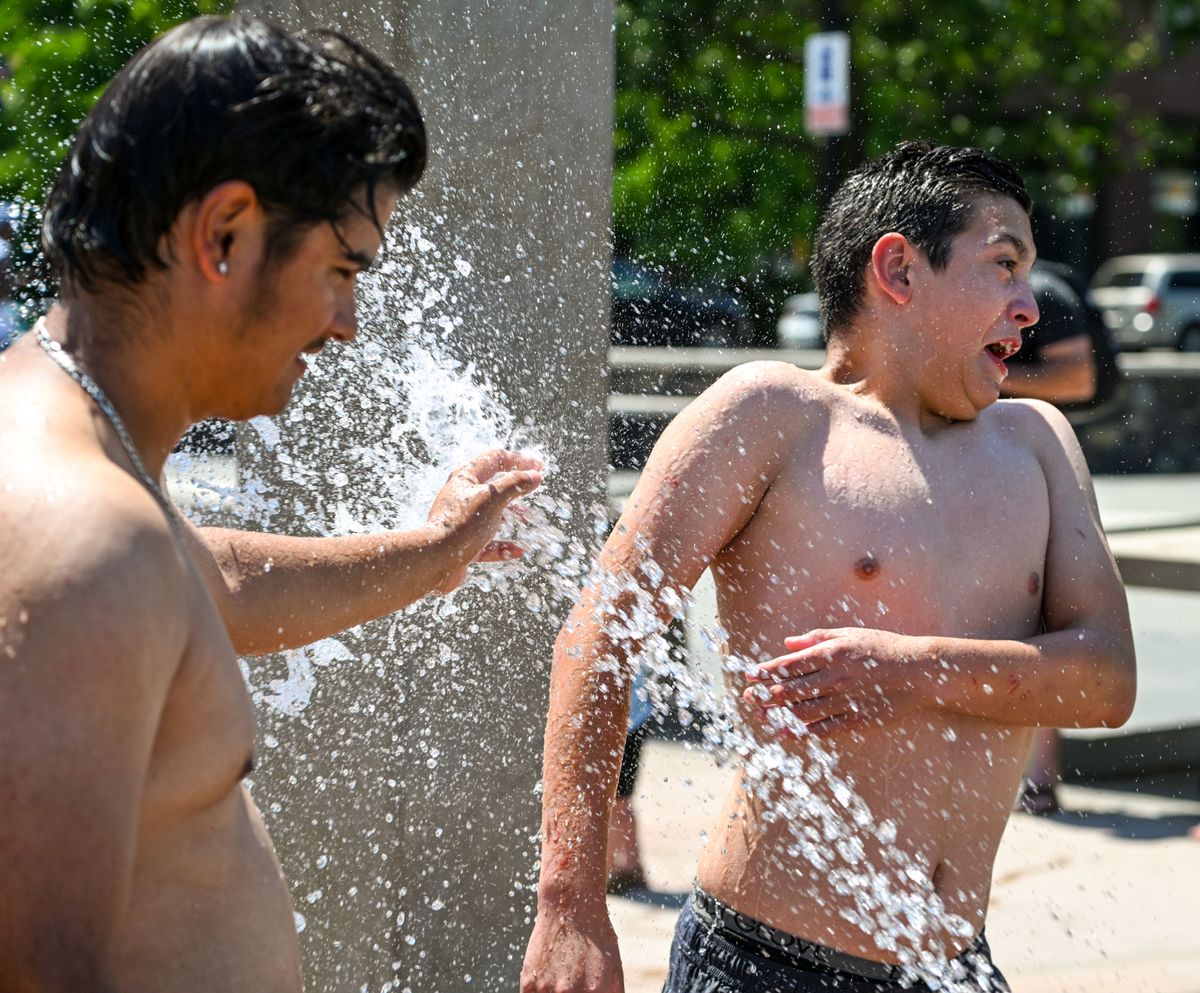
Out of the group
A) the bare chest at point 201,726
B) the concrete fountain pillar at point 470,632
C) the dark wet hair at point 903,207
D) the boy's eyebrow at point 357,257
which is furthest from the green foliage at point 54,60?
the bare chest at point 201,726

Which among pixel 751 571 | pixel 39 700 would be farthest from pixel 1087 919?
pixel 39 700

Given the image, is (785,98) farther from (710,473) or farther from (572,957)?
(572,957)

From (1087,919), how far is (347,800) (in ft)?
8.62

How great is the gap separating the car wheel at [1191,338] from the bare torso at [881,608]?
27920 millimetres

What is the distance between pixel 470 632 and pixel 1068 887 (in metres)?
2.80

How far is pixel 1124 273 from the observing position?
99.3 feet

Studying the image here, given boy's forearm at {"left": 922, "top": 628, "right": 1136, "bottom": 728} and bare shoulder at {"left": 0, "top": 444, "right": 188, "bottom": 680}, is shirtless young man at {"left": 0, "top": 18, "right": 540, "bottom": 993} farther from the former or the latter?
boy's forearm at {"left": 922, "top": 628, "right": 1136, "bottom": 728}

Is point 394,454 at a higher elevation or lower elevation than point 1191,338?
higher

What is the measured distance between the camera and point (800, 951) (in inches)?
88.9

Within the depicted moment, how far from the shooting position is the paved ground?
172 inches

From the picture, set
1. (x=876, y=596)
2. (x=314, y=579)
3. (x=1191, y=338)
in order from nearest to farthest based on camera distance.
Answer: (x=314, y=579) < (x=876, y=596) < (x=1191, y=338)

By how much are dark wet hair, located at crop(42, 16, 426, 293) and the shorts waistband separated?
1.28m

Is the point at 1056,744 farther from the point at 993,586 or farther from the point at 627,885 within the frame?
the point at 993,586

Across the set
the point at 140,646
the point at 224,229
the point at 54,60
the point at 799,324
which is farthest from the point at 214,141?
the point at 799,324
